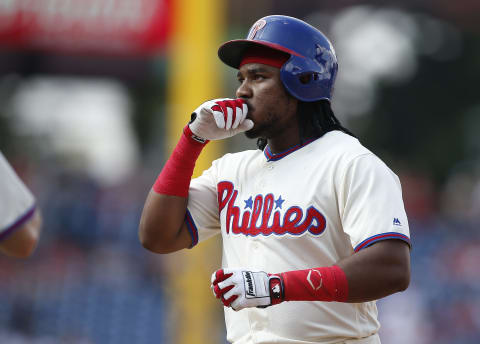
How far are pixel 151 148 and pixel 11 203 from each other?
603 inches

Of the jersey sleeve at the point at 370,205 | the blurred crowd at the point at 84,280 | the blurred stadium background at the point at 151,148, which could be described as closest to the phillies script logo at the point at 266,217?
the jersey sleeve at the point at 370,205

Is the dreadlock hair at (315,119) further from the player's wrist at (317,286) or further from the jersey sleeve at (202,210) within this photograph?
the player's wrist at (317,286)

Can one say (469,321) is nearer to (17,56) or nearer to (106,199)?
(106,199)

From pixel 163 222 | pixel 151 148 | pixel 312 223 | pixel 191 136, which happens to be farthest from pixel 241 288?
pixel 151 148

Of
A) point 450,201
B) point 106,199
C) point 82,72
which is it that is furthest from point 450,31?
point 106,199

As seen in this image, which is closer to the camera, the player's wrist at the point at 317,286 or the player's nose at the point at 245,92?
the player's wrist at the point at 317,286

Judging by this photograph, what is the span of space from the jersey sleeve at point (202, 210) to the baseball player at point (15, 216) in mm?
633

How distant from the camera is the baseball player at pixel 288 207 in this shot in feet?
7.76

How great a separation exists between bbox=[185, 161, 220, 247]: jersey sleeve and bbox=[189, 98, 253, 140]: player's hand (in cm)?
25

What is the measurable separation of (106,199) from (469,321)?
5.39 m

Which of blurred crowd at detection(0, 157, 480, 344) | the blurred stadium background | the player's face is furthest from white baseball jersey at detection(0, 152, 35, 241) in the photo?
blurred crowd at detection(0, 157, 480, 344)

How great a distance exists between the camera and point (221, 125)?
2.72 m

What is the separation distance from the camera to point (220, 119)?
2713 millimetres

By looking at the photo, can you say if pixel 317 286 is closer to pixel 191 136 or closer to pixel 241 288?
pixel 241 288
